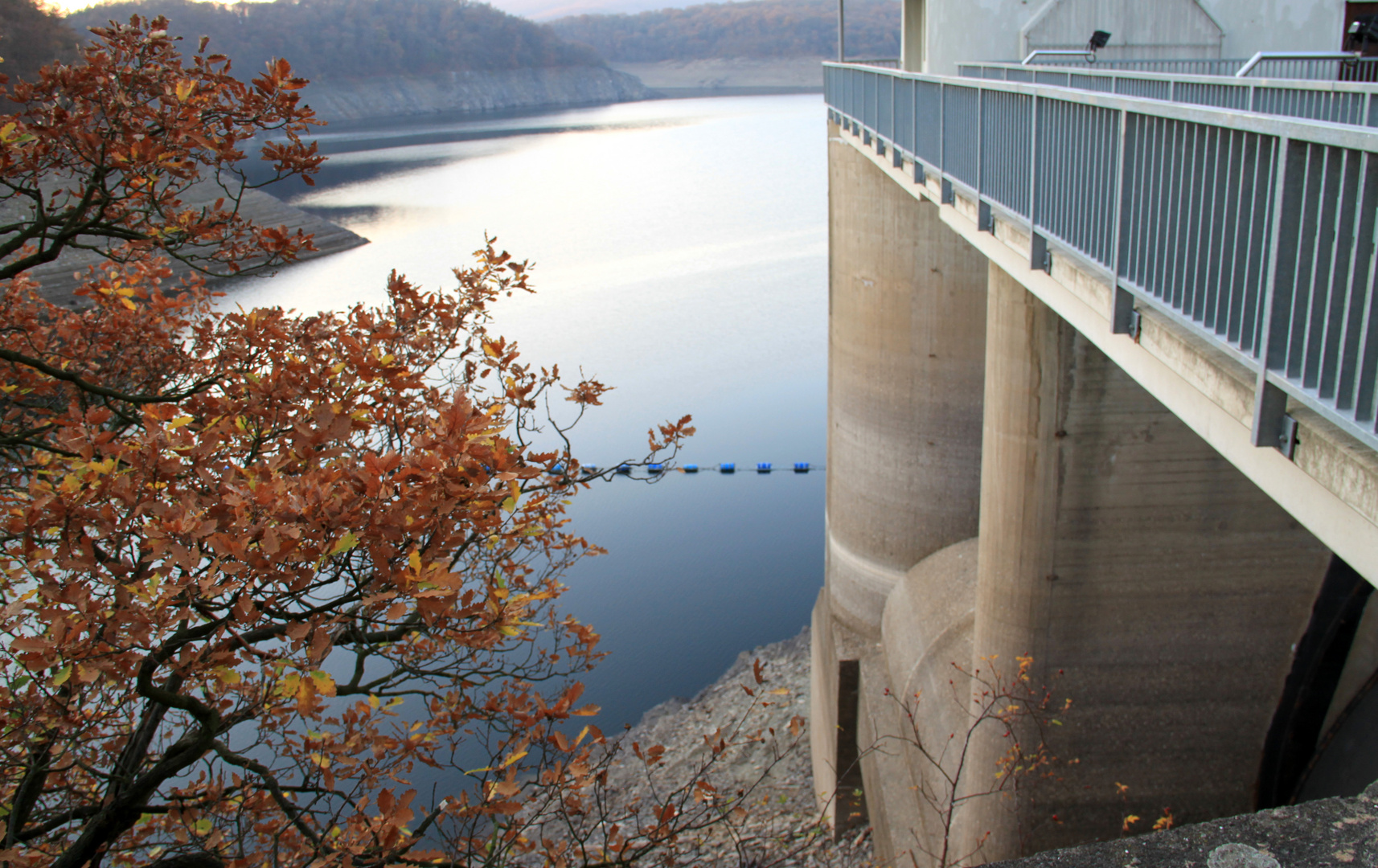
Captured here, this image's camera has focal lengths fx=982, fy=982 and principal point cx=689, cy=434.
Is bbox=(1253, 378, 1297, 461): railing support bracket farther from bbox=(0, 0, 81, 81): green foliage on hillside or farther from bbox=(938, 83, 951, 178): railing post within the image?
bbox=(0, 0, 81, 81): green foliage on hillside

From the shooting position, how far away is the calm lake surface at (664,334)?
18703 mm

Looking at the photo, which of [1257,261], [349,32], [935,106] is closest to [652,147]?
[349,32]

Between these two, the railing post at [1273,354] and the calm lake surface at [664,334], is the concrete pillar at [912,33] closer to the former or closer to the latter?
the calm lake surface at [664,334]

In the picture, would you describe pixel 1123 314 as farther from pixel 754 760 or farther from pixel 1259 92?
pixel 754 760

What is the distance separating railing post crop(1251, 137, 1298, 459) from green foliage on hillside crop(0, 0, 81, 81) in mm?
38204

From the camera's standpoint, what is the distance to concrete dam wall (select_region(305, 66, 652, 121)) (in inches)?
3863

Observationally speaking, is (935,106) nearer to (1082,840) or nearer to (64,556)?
(1082,840)

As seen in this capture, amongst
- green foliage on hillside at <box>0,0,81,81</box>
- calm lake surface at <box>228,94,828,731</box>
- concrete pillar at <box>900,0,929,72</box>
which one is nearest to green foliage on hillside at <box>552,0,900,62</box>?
calm lake surface at <box>228,94,828,731</box>

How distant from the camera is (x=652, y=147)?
220 ft

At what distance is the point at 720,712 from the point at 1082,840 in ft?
30.1

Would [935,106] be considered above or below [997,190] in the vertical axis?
above

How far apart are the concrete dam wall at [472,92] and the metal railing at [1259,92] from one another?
9375 cm

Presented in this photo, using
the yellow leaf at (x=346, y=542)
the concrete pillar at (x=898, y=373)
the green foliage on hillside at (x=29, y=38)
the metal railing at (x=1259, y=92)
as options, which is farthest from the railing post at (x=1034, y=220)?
the green foliage on hillside at (x=29, y=38)

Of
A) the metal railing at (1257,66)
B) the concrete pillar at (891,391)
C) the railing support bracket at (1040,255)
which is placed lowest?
the concrete pillar at (891,391)
